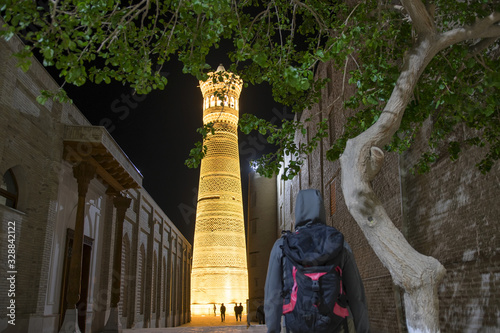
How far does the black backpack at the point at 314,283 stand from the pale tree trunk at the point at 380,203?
1.31 meters

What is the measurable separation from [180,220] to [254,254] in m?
28.7

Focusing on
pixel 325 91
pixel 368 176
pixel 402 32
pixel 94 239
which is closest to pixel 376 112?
pixel 402 32

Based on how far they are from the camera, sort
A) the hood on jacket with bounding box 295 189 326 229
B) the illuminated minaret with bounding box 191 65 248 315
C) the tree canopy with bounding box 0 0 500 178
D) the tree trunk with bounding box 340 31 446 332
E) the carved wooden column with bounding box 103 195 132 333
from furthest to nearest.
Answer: the illuminated minaret with bounding box 191 65 248 315 → the carved wooden column with bounding box 103 195 132 333 → the tree canopy with bounding box 0 0 500 178 → the tree trunk with bounding box 340 31 446 332 → the hood on jacket with bounding box 295 189 326 229

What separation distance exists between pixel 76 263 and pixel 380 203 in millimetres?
7338

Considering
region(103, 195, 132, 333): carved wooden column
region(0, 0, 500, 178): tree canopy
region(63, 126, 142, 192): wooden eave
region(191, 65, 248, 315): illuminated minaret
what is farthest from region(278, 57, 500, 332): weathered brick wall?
region(191, 65, 248, 315): illuminated minaret

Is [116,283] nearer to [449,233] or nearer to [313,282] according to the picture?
[449,233]

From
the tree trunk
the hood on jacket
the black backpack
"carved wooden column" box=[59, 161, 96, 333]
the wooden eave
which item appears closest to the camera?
the black backpack

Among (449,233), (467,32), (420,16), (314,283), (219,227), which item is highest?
(219,227)

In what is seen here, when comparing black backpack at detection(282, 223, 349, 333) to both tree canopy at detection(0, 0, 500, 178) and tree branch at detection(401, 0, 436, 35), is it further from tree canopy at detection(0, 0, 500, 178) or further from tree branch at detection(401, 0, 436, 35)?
tree branch at detection(401, 0, 436, 35)

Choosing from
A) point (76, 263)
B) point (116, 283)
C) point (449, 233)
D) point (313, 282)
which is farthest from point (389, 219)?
point (116, 283)

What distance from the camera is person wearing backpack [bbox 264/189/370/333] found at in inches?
110

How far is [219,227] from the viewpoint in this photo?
30.7 m

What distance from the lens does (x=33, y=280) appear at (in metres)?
9.48

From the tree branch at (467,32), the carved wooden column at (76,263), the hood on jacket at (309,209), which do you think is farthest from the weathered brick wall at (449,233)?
the carved wooden column at (76,263)
